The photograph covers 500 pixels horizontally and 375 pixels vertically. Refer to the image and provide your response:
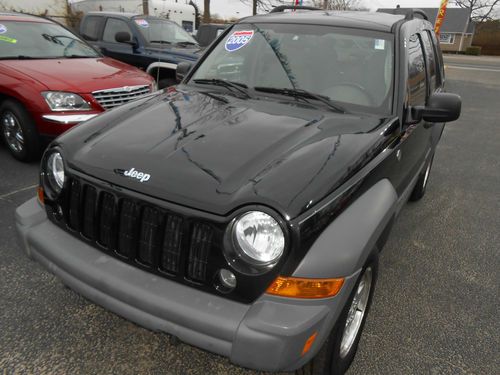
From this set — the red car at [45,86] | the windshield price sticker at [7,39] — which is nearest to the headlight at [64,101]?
the red car at [45,86]

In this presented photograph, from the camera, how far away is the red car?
457 centimetres

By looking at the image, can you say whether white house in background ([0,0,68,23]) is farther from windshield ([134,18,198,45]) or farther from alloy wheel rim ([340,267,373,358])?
alloy wheel rim ([340,267,373,358])

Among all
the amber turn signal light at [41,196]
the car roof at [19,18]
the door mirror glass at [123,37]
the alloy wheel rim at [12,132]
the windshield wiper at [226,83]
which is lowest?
the alloy wheel rim at [12,132]

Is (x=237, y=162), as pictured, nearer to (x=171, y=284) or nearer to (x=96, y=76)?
(x=171, y=284)

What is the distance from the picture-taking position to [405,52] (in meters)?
2.81

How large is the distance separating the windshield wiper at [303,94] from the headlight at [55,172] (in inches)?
54.1

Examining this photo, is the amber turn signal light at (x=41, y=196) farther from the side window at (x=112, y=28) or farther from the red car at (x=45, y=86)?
the side window at (x=112, y=28)

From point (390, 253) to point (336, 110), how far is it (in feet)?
4.80

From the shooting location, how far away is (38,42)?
5.68 metres

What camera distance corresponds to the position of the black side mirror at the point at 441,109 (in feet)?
8.58

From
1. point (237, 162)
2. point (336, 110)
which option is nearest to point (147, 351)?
point (237, 162)

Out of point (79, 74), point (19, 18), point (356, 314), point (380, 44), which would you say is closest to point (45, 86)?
point (79, 74)

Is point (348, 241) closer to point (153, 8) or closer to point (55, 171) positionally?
point (55, 171)

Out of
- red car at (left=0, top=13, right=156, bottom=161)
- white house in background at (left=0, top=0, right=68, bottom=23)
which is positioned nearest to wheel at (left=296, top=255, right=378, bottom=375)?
red car at (left=0, top=13, right=156, bottom=161)
